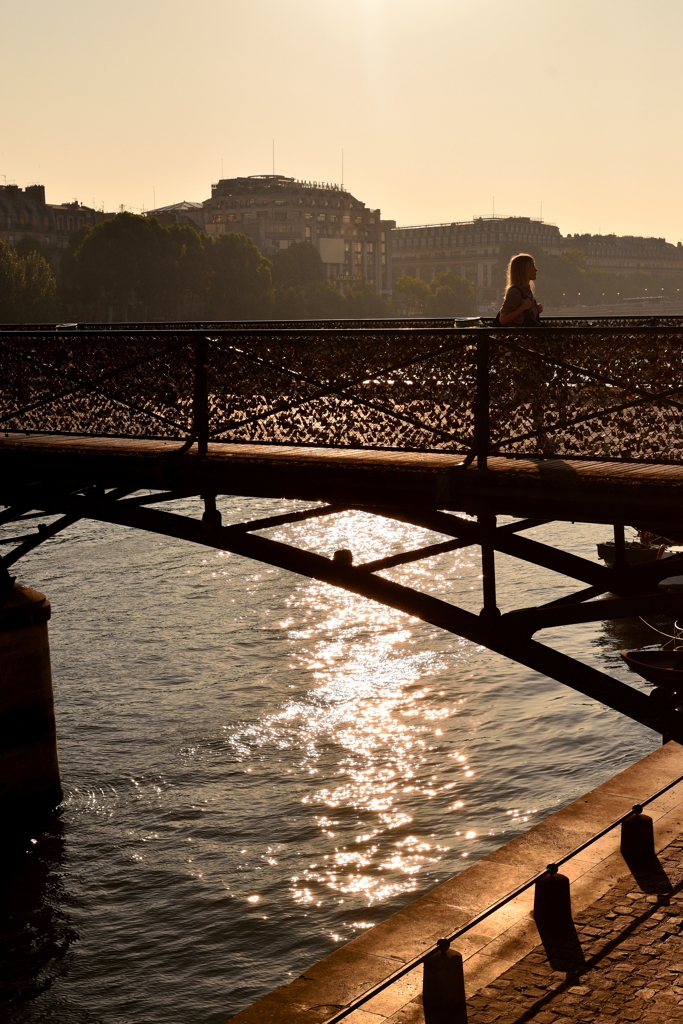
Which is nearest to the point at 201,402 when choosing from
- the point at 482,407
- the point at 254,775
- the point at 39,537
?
the point at 482,407

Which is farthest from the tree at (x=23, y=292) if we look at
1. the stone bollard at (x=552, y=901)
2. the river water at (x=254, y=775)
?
the stone bollard at (x=552, y=901)

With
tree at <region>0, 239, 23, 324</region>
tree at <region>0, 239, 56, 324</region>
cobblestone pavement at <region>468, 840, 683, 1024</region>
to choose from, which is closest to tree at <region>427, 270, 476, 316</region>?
tree at <region>0, 239, 56, 324</region>

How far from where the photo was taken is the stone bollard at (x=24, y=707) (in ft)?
52.0

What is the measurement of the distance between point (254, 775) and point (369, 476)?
12449 mm

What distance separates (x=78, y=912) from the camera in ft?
53.2

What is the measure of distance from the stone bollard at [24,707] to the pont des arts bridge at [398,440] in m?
3.88

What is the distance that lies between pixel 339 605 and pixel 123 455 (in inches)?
900

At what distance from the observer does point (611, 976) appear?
32.4 feet

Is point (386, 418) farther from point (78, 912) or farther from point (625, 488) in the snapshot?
point (78, 912)

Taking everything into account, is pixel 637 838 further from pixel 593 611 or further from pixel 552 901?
pixel 593 611

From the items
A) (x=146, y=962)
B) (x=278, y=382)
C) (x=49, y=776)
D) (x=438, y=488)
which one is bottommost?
(x=146, y=962)

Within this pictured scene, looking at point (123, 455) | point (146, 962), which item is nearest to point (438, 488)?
point (123, 455)

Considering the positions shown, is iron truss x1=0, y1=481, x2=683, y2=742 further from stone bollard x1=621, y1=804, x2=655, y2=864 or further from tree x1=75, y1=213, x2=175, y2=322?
tree x1=75, y1=213, x2=175, y2=322

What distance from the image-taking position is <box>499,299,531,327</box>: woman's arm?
9055 mm
